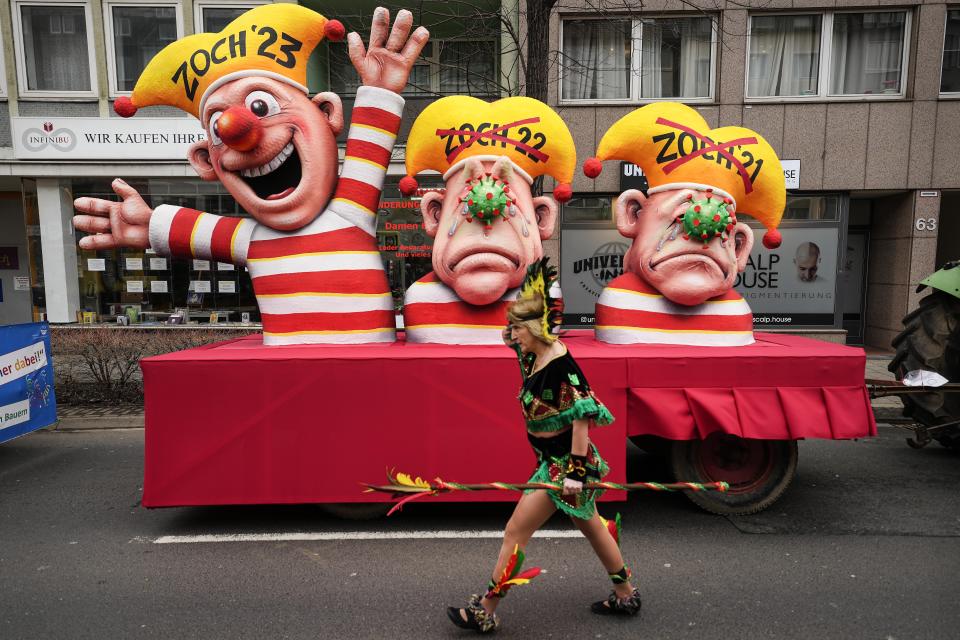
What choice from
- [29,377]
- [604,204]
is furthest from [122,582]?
[604,204]

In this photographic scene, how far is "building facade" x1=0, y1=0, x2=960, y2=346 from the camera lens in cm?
1056

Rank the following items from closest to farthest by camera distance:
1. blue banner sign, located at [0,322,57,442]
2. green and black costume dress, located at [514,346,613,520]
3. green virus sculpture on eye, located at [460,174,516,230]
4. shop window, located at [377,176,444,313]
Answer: green and black costume dress, located at [514,346,613,520] < green virus sculpture on eye, located at [460,174,516,230] < blue banner sign, located at [0,322,57,442] < shop window, located at [377,176,444,313]

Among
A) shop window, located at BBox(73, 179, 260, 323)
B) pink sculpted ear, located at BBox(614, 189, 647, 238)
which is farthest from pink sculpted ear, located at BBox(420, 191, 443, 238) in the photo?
shop window, located at BBox(73, 179, 260, 323)

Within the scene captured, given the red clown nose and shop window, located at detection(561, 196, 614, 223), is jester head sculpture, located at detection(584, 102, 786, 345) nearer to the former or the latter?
the red clown nose

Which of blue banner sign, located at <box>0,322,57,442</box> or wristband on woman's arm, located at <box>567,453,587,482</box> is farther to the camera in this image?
blue banner sign, located at <box>0,322,57,442</box>

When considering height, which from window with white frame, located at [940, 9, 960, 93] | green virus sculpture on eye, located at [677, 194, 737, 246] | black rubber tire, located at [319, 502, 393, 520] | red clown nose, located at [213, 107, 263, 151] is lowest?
black rubber tire, located at [319, 502, 393, 520]

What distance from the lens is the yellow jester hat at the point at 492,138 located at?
15.4 feet

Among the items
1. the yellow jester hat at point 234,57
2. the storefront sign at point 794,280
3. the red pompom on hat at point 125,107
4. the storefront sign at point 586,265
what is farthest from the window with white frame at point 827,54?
the red pompom on hat at point 125,107

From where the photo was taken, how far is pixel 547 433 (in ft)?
8.99

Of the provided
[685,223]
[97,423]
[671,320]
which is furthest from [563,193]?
[97,423]

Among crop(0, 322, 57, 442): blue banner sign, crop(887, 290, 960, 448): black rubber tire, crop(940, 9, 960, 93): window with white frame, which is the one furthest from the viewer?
crop(940, 9, 960, 93): window with white frame

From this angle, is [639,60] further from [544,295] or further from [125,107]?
Answer: [544,295]

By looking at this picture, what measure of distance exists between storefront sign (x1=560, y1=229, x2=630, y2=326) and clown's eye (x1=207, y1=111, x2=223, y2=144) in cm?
764

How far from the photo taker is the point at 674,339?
4.57 metres
